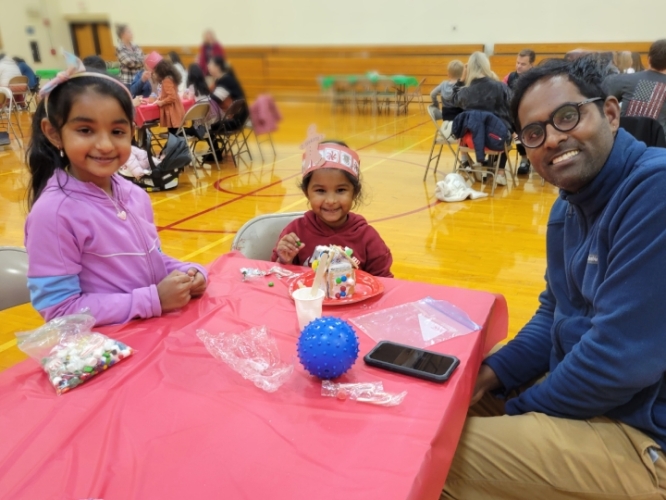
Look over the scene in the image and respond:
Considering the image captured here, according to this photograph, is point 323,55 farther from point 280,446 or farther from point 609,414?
point 609,414

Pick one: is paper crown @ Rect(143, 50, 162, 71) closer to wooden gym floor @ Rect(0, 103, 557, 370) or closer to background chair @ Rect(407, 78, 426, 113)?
background chair @ Rect(407, 78, 426, 113)

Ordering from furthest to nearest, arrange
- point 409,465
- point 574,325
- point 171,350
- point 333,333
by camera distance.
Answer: point 574,325, point 171,350, point 333,333, point 409,465

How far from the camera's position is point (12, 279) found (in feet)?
5.50

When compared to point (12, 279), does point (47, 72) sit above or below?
above

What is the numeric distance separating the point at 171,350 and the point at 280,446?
17.5 inches

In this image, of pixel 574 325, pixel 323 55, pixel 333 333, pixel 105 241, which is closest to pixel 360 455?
pixel 333 333

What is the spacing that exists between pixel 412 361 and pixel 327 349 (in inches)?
8.7

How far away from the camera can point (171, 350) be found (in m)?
1.18

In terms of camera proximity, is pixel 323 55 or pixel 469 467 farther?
pixel 469 467

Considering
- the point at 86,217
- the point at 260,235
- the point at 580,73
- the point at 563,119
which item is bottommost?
the point at 260,235

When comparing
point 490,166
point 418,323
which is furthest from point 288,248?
point 490,166

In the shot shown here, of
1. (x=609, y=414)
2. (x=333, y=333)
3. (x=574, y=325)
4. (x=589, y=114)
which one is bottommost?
(x=609, y=414)

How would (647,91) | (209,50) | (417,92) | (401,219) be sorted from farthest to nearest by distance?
1. (401,219)
2. (647,91)
3. (417,92)
4. (209,50)

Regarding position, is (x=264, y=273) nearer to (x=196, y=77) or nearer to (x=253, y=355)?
(x=253, y=355)
